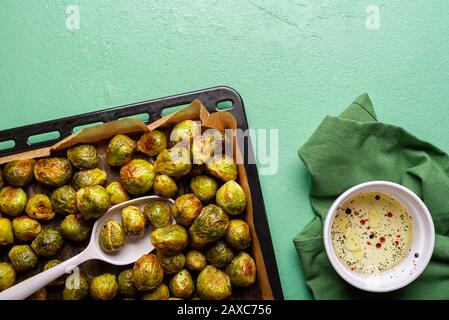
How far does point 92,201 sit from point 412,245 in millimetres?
1112

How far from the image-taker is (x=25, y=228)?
71.8 inches

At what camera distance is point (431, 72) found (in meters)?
2.01

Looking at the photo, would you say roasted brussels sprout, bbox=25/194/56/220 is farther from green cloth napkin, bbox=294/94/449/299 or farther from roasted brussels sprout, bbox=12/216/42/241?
green cloth napkin, bbox=294/94/449/299

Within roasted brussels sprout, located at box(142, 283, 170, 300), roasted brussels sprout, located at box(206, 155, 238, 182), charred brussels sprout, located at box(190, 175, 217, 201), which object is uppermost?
roasted brussels sprout, located at box(206, 155, 238, 182)

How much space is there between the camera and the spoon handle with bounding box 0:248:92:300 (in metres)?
1.71

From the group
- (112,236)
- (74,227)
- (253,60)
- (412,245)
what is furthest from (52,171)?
(412,245)

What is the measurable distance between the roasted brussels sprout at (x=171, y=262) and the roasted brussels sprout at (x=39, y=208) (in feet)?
1.41

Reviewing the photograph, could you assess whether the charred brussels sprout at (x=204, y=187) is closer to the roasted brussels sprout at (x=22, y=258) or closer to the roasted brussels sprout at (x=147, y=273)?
the roasted brussels sprout at (x=147, y=273)

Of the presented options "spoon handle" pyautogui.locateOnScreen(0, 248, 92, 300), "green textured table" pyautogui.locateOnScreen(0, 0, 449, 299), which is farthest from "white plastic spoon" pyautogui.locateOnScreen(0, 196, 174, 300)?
"green textured table" pyautogui.locateOnScreen(0, 0, 449, 299)

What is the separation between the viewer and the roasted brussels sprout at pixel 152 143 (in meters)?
1.81

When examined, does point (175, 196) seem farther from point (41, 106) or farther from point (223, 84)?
point (41, 106)

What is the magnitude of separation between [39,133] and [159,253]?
636mm

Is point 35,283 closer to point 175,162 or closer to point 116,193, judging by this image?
point 116,193
